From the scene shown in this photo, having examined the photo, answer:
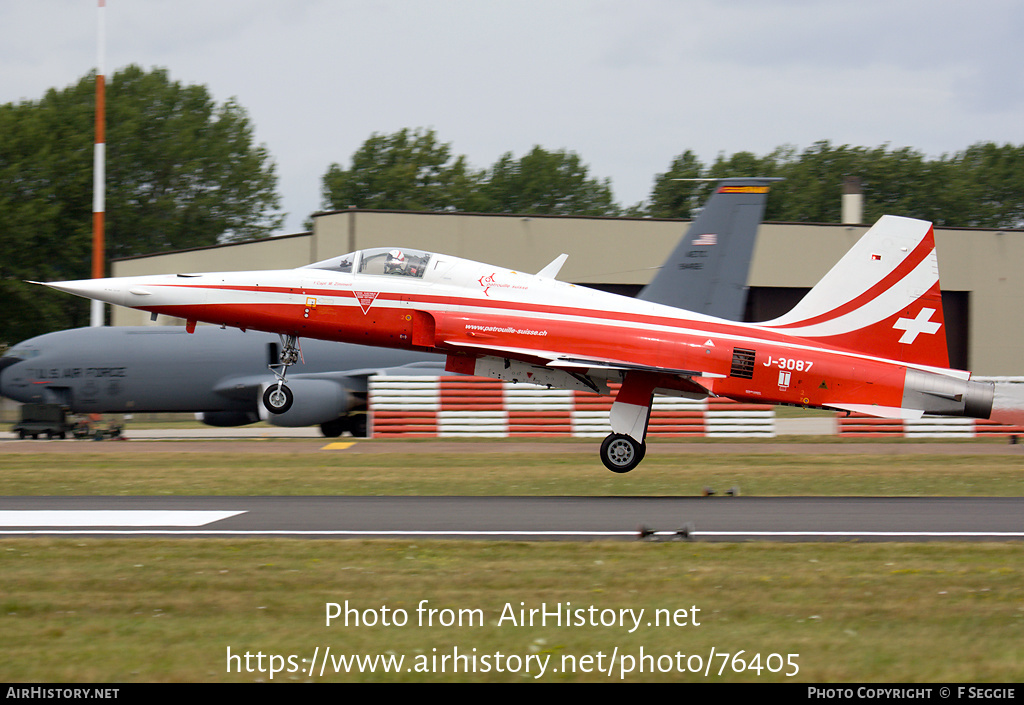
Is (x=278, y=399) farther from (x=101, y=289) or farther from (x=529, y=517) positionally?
(x=529, y=517)

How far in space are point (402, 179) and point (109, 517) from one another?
72.8 m

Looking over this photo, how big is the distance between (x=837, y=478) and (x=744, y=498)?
414 cm

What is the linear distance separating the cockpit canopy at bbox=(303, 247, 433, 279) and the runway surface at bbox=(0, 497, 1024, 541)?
3689 mm

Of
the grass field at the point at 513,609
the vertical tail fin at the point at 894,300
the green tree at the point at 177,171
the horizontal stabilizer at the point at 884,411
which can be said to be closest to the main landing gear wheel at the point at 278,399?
the grass field at the point at 513,609

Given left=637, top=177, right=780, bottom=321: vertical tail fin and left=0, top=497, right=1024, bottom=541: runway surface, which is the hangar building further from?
left=0, top=497, right=1024, bottom=541: runway surface

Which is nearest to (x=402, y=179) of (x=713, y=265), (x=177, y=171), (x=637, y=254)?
(x=177, y=171)

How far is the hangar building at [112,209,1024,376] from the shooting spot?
132 feet

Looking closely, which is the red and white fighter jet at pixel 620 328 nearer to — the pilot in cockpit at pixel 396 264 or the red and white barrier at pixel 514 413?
the pilot in cockpit at pixel 396 264

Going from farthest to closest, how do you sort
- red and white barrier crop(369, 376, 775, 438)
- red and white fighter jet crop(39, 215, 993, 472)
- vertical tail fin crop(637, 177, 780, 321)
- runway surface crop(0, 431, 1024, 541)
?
1. red and white barrier crop(369, 376, 775, 438)
2. vertical tail fin crop(637, 177, 780, 321)
3. red and white fighter jet crop(39, 215, 993, 472)
4. runway surface crop(0, 431, 1024, 541)

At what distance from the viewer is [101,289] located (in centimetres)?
1634

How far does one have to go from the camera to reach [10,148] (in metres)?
68.3

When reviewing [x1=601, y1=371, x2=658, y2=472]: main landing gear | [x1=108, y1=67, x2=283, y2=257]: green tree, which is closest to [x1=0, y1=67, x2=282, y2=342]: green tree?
[x1=108, y1=67, x2=283, y2=257]: green tree

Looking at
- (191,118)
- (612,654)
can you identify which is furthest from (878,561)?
(191,118)

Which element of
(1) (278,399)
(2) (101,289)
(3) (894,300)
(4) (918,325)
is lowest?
(1) (278,399)
